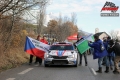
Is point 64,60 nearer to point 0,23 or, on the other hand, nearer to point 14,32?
point 0,23

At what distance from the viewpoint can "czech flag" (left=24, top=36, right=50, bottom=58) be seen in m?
16.5

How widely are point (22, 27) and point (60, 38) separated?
150 feet

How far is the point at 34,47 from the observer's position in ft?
54.9

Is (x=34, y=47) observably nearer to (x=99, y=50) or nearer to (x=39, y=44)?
(x=39, y=44)

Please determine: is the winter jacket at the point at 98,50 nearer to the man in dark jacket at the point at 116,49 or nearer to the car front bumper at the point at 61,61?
the man in dark jacket at the point at 116,49

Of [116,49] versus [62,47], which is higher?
[62,47]

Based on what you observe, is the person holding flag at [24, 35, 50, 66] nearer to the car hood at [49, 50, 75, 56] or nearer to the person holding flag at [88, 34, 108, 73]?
the car hood at [49, 50, 75, 56]

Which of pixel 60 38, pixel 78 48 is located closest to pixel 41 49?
pixel 78 48

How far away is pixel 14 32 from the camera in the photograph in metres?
20.3

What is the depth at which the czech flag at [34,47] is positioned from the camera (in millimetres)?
16531
